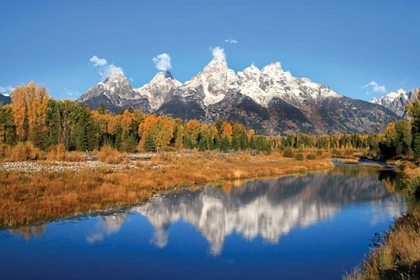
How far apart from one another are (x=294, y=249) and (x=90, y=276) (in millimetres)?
8995

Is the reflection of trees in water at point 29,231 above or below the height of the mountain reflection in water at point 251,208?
above

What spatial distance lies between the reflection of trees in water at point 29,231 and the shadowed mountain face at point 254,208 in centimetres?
550

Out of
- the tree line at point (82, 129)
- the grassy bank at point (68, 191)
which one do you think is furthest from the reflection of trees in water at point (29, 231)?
the tree line at point (82, 129)

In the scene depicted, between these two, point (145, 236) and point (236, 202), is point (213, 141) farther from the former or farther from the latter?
point (145, 236)

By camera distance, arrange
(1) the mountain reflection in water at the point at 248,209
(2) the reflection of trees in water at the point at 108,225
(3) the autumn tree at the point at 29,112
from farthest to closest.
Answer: (3) the autumn tree at the point at 29,112
(1) the mountain reflection in water at the point at 248,209
(2) the reflection of trees in water at the point at 108,225

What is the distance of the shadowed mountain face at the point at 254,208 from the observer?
65.4ft

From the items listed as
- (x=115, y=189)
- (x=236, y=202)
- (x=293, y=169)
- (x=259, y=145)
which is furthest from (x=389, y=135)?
(x=115, y=189)

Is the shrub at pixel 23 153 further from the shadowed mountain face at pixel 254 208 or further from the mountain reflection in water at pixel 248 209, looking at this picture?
the shadowed mountain face at pixel 254 208

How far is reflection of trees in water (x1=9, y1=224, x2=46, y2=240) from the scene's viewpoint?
1678cm

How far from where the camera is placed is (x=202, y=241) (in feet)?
57.5

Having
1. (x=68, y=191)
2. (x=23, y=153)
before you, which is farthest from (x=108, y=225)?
(x=23, y=153)

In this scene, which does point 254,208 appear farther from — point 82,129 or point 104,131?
point 104,131

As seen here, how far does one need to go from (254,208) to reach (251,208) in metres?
0.23

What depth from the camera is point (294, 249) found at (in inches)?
655
